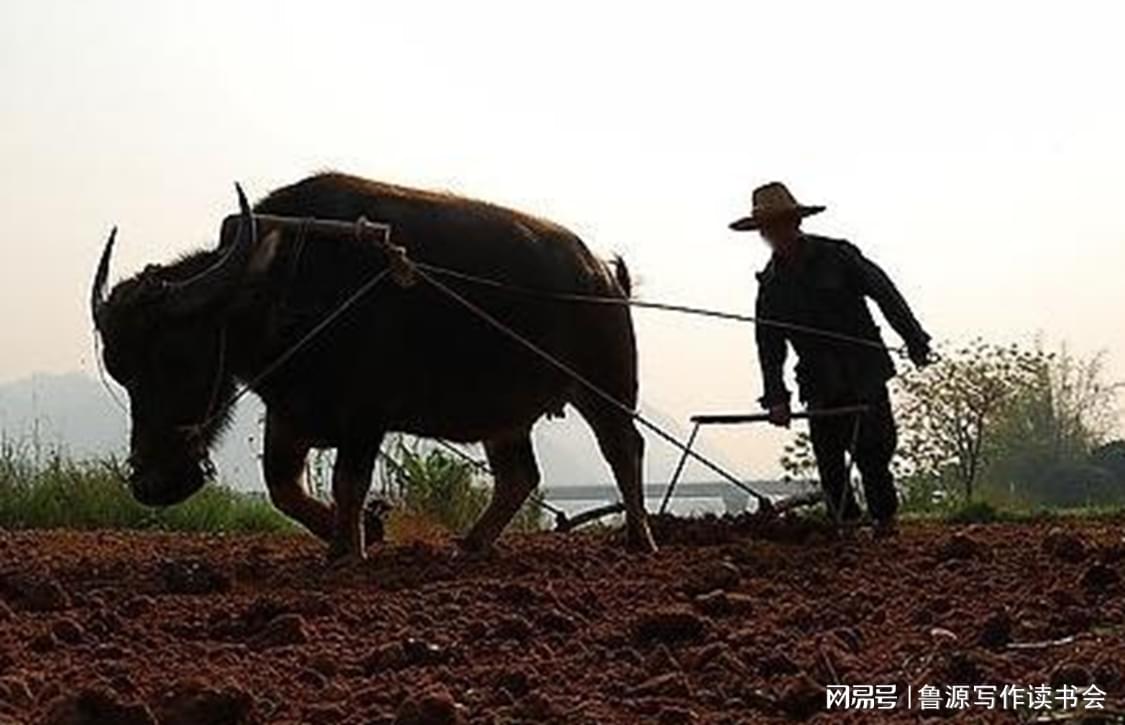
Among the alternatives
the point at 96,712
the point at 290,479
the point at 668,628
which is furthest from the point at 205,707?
the point at 290,479

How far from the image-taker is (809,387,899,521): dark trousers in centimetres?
954

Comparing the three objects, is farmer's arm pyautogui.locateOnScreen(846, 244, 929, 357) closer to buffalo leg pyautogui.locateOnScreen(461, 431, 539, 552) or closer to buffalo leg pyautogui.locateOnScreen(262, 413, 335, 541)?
buffalo leg pyautogui.locateOnScreen(461, 431, 539, 552)

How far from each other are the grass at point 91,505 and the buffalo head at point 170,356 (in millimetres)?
4465

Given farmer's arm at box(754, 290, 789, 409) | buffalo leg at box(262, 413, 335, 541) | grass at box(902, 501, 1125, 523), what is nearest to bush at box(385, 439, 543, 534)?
grass at box(902, 501, 1125, 523)

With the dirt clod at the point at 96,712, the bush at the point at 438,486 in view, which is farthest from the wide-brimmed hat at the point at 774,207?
the dirt clod at the point at 96,712

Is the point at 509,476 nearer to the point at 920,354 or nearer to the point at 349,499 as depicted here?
the point at 349,499

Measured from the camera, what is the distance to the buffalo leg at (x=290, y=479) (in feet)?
29.1

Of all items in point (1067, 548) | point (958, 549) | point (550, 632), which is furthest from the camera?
point (958, 549)

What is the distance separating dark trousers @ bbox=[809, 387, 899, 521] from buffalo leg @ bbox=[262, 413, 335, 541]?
237 cm

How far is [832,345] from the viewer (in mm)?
9625

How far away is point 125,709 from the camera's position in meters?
4.12

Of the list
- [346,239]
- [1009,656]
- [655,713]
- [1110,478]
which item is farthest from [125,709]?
[1110,478]

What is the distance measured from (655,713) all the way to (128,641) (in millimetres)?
1893

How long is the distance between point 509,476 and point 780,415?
136 centimetres
